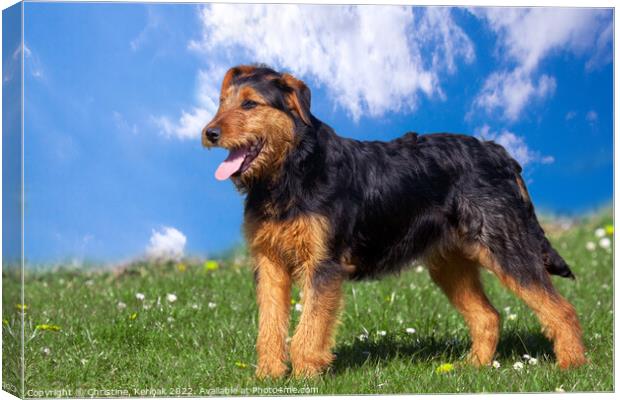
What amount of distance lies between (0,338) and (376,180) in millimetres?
2624

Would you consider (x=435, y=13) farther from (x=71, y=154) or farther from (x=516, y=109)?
(x=71, y=154)

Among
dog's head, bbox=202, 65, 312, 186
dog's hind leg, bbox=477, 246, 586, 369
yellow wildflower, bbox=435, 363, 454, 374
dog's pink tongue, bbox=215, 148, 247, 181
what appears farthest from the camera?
dog's hind leg, bbox=477, 246, 586, 369

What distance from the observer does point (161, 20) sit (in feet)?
21.2

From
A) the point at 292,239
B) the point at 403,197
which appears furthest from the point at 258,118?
the point at 403,197

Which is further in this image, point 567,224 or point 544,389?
point 567,224

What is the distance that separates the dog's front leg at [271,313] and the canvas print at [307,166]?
A: 13 millimetres

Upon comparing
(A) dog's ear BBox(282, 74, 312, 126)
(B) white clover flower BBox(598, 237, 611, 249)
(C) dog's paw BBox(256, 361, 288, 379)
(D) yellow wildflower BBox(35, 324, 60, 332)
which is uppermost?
(B) white clover flower BBox(598, 237, 611, 249)

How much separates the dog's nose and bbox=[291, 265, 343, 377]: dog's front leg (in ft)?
3.45

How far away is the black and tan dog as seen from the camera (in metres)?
6.27

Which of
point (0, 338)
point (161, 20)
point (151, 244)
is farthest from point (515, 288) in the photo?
point (0, 338)

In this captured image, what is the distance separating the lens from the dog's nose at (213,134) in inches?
236

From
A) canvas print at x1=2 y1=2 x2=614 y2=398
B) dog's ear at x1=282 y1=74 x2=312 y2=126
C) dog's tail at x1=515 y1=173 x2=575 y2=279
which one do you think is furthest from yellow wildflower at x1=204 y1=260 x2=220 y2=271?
dog's tail at x1=515 y1=173 x2=575 y2=279

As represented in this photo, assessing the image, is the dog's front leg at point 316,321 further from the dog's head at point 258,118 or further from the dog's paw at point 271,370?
the dog's head at point 258,118

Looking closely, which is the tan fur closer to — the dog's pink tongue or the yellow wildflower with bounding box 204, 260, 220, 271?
the dog's pink tongue
